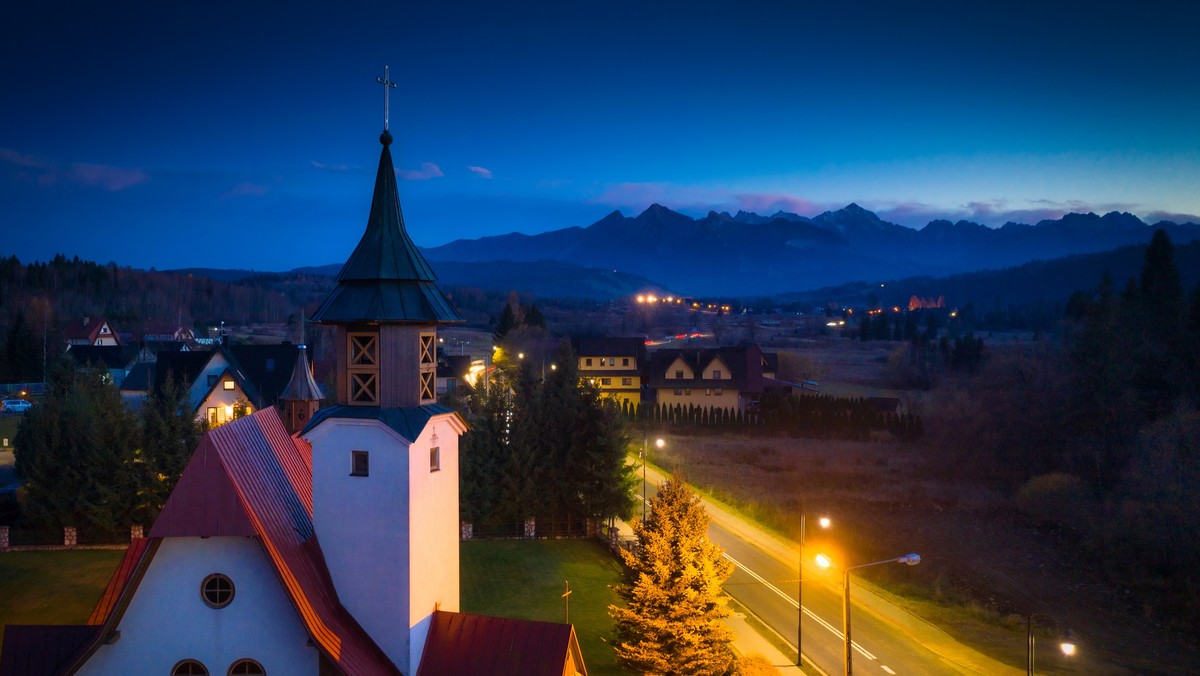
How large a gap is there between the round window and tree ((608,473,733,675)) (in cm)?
984

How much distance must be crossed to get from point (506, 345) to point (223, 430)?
213 ft

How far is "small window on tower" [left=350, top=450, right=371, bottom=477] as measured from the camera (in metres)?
15.8

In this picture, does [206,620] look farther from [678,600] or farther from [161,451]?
[161,451]

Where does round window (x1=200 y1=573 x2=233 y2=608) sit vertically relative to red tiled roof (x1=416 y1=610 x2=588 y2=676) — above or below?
above

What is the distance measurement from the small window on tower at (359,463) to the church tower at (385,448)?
2 cm

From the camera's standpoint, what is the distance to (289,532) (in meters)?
15.6

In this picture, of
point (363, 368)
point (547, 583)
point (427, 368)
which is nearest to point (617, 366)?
point (547, 583)

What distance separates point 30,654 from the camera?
14.5 metres

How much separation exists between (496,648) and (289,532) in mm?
4872

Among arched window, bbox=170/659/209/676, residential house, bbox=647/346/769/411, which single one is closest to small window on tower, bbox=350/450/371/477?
arched window, bbox=170/659/209/676

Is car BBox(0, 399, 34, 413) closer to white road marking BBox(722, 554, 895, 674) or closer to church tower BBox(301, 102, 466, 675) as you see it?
white road marking BBox(722, 554, 895, 674)

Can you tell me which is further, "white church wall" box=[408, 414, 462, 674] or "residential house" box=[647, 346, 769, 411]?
"residential house" box=[647, 346, 769, 411]

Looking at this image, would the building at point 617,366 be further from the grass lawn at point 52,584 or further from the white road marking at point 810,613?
the grass lawn at point 52,584

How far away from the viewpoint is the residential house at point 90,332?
99.8 meters
